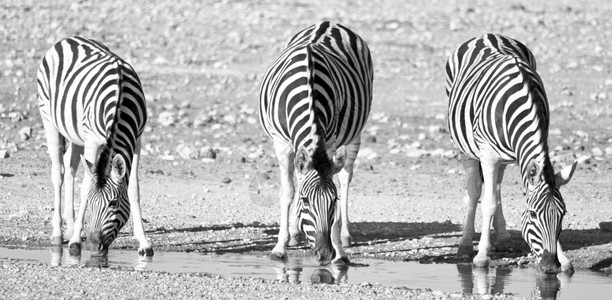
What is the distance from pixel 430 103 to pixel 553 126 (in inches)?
102

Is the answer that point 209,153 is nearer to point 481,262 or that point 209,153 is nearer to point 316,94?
point 316,94

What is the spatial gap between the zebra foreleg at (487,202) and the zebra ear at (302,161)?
1.78 metres

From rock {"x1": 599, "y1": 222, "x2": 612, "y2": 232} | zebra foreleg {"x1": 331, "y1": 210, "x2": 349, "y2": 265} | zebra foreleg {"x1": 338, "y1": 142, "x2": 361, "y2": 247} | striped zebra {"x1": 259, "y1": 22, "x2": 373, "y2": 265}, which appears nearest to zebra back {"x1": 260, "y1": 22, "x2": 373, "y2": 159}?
striped zebra {"x1": 259, "y1": 22, "x2": 373, "y2": 265}

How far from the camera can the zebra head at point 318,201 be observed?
904 centimetres

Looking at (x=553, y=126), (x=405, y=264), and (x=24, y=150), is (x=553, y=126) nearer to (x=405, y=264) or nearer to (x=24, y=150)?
(x=24, y=150)

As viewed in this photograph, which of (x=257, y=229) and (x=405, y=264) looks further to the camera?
(x=257, y=229)

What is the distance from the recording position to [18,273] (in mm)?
8773

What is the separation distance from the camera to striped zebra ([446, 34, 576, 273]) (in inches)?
362

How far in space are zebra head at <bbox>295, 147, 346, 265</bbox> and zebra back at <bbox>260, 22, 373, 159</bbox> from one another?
113 millimetres

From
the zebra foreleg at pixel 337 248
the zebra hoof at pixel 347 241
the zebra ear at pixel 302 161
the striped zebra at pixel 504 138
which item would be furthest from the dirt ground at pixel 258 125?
the zebra ear at pixel 302 161

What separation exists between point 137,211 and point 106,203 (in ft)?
3.52

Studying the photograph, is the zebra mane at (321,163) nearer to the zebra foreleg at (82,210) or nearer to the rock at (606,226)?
the zebra foreleg at (82,210)

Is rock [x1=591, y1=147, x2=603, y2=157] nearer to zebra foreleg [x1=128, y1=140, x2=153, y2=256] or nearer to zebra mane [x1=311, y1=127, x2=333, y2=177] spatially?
zebra foreleg [x1=128, y1=140, x2=153, y2=256]

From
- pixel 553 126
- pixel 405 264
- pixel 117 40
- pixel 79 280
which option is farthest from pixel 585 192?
pixel 117 40
